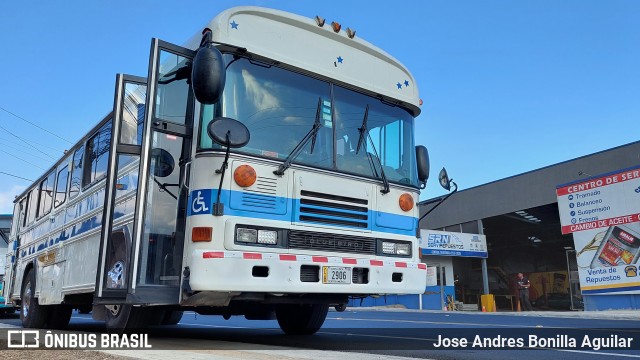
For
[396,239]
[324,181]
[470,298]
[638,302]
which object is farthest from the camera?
[470,298]

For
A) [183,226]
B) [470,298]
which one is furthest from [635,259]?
[183,226]

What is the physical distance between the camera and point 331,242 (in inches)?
234

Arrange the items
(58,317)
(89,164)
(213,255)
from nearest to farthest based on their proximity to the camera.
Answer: (213,255)
(89,164)
(58,317)

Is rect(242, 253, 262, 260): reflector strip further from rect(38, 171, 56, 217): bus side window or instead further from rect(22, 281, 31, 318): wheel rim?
rect(22, 281, 31, 318): wheel rim

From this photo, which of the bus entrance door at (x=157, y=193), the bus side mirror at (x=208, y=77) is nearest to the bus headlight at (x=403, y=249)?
the bus entrance door at (x=157, y=193)

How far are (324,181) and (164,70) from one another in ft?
6.70

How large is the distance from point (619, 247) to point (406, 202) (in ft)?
50.5

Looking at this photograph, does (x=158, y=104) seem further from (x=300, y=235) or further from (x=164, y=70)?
(x=300, y=235)

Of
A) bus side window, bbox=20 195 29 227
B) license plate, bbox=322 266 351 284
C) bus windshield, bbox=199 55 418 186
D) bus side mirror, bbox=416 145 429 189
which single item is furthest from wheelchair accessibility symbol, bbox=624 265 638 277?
bus side window, bbox=20 195 29 227

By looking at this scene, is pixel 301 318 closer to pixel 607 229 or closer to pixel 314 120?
pixel 314 120

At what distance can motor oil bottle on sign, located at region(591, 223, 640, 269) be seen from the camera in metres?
18.8

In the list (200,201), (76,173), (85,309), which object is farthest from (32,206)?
(200,201)

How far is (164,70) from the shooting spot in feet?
19.8

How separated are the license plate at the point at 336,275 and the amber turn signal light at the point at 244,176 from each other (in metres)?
1.15
